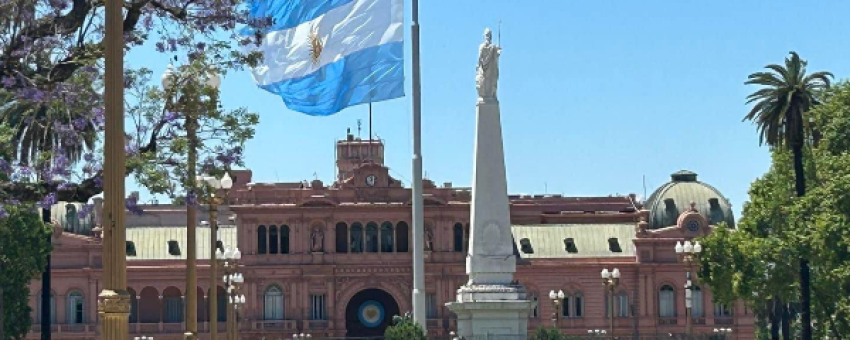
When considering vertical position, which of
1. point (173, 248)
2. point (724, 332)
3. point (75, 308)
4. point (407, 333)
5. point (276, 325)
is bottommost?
point (724, 332)

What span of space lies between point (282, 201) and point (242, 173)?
13892mm

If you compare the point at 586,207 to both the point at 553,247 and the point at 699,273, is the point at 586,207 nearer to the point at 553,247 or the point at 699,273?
the point at 553,247

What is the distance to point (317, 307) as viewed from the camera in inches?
4751

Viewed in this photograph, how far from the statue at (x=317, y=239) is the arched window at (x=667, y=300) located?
24.2 metres

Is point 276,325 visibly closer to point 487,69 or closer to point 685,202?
point 685,202

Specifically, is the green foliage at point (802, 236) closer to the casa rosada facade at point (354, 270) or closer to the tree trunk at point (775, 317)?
the tree trunk at point (775, 317)

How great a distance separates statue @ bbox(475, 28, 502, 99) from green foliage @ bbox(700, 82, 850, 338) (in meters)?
13.6

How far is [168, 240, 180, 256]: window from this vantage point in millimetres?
125000

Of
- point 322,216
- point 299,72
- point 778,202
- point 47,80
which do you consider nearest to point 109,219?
point 47,80

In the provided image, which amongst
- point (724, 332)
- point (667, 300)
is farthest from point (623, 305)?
point (724, 332)

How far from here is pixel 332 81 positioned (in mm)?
54906

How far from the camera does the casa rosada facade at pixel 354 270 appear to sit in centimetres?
12000

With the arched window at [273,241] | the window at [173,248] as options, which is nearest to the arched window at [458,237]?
the arched window at [273,241]

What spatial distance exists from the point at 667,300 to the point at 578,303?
6.29 meters
